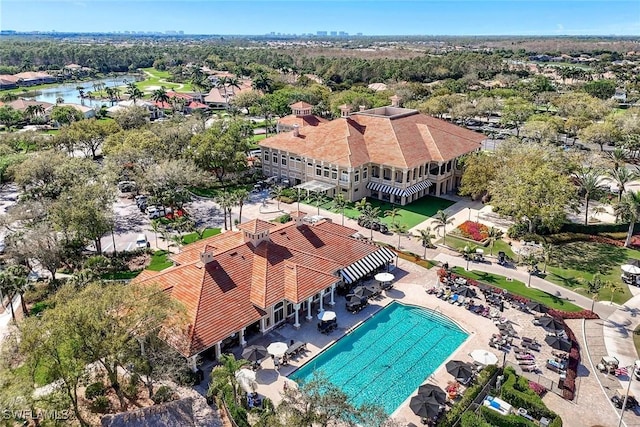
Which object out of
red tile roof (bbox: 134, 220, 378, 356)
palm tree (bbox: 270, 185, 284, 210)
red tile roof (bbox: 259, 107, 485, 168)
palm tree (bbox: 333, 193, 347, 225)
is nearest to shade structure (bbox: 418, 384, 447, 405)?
red tile roof (bbox: 134, 220, 378, 356)

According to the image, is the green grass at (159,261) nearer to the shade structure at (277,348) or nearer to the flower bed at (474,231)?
the shade structure at (277,348)

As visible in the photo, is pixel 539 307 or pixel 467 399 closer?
pixel 467 399

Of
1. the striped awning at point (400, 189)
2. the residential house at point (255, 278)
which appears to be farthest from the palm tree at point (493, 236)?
the striped awning at point (400, 189)

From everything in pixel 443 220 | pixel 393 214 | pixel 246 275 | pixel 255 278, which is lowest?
pixel 393 214

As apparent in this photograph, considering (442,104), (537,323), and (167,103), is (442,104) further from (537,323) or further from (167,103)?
(537,323)

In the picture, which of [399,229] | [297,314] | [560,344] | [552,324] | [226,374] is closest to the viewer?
[226,374]

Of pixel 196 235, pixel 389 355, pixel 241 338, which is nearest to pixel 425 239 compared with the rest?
pixel 389 355

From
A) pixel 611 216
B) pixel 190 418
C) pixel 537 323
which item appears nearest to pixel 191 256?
pixel 190 418

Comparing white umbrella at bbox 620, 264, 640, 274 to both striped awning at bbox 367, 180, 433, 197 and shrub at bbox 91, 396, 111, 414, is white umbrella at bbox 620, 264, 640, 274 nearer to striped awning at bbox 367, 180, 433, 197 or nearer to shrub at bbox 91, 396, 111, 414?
striped awning at bbox 367, 180, 433, 197

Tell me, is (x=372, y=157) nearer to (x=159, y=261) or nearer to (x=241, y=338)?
(x=159, y=261)
